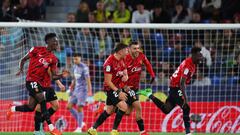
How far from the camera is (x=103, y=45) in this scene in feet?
67.9

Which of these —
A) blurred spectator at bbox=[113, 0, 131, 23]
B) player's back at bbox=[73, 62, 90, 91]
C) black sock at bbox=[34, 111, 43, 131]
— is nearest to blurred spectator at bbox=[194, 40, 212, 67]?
blurred spectator at bbox=[113, 0, 131, 23]

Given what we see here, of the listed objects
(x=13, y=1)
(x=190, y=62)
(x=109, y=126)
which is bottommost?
(x=109, y=126)

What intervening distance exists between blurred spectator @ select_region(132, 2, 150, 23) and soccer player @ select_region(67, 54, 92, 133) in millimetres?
2550

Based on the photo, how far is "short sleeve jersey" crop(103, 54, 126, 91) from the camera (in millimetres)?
15438

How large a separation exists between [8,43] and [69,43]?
76.4 inches

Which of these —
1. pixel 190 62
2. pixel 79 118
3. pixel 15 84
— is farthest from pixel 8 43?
pixel 190 62

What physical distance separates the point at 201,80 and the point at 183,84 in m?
4.48

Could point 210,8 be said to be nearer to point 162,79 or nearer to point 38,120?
point 162,79

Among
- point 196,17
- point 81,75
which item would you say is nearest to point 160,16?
point 196,17

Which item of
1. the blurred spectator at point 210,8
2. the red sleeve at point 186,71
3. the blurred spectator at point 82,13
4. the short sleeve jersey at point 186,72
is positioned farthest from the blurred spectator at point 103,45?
the red sleeve at point 186,71

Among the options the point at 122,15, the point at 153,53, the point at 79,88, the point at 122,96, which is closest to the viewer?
the point at 122,96

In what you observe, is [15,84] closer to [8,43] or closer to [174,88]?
[8,43]

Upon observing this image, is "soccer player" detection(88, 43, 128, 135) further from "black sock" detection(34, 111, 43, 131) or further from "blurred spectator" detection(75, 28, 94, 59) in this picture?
"blurred spectator" detection(75, 28, 94, 59)

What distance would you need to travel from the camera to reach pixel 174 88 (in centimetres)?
1648
